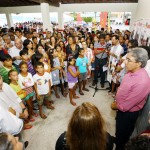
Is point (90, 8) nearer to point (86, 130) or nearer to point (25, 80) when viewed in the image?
point (25, 80)

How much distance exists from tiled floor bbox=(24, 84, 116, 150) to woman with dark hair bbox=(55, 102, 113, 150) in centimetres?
139

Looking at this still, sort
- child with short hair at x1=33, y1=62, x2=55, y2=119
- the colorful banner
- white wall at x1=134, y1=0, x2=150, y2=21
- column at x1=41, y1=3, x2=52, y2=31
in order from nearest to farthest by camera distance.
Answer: child with short hair at x1=33, y1=62, x2=55, y2=119, white wall at x1=134, y1=0, x2=150, y2=21, column at x1=41, y1=3, x2=52, y2=31, the colorful banner

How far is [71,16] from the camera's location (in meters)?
13.2

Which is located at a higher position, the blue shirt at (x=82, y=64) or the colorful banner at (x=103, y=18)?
the colorful banner at (x=103, y=18)

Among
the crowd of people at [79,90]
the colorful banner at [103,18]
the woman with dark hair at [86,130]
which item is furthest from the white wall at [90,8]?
the woman with dark hair at [86,130]

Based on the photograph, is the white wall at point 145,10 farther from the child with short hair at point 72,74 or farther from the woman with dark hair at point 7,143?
the woman with dark hair at point 7,143

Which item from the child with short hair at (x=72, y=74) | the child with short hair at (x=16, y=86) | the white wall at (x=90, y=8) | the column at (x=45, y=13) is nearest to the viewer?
the child with short hair at (x=16, y=86)

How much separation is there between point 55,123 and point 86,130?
1833 mm

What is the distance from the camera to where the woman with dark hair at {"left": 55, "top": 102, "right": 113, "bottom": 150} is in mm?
874

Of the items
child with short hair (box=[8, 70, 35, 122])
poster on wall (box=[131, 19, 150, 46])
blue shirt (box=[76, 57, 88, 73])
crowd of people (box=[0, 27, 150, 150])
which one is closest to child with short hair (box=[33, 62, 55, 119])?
crowd of people (box=[0, 27, 150, 150])

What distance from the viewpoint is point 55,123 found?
257cm

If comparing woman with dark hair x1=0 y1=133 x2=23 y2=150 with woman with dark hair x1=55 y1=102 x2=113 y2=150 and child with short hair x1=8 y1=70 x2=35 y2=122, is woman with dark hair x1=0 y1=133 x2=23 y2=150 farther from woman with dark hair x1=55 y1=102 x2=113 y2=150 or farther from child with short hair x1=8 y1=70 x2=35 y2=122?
child with short hair x1=8 y1=70 x2=35 y2=122

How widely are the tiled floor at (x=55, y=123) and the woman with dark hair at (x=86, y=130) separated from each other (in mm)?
1394

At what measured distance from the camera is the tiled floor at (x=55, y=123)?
219cm
